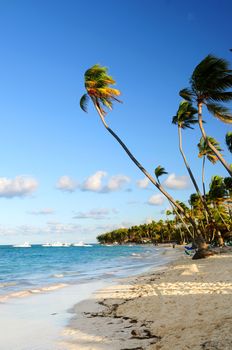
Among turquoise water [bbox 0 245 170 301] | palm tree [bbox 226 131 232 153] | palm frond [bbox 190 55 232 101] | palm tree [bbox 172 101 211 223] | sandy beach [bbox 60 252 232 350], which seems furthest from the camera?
palm tree [bbox 226 131 232 153]

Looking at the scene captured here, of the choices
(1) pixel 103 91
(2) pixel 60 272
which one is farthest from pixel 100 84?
(2) pixel 60 272

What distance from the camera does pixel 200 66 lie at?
20.4m

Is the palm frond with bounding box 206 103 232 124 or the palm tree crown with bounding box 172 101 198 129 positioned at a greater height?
the palm tree crown with bounding box 172 101 198 129

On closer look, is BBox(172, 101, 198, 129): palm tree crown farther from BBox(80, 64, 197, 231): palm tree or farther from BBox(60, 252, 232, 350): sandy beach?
BBox(60, 252, 232, 350): sandy beach

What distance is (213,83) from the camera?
20125 millimetres

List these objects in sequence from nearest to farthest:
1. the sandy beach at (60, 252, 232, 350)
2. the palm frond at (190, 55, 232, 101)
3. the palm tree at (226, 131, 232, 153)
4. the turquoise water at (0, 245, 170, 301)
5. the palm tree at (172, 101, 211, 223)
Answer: the sandy beach at (60, 252, 232, 350), the turquoise water at (0, 245, 170, 301), the palm frond at (190, 55, 232, 101), the palm tree at (172, 101, 211, 223), the palm tree at (226, 131, 232, 153)

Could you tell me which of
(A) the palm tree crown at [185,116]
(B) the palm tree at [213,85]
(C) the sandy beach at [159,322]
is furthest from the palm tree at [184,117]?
(C) the sandy beach at [159,322]

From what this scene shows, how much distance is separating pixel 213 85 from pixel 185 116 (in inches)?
336

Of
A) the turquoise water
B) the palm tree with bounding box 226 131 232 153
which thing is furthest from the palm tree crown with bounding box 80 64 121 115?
the palm tree with bounding box 226 131 232 153

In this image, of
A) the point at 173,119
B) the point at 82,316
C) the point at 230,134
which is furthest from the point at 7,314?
the point at 230,134

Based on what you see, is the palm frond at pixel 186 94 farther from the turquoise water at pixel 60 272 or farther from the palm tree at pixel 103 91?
the turquoise water at pixel 60 272

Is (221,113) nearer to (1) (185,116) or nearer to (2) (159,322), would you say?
(1) (185,116)

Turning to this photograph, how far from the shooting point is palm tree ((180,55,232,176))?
1958 cm

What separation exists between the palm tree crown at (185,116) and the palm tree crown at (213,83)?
20.8 ft
